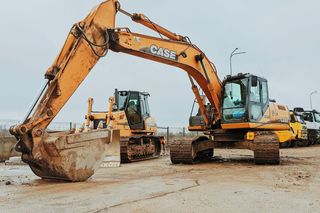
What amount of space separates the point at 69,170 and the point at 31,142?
85 centimetres

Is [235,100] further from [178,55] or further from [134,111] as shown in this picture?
[134,111]

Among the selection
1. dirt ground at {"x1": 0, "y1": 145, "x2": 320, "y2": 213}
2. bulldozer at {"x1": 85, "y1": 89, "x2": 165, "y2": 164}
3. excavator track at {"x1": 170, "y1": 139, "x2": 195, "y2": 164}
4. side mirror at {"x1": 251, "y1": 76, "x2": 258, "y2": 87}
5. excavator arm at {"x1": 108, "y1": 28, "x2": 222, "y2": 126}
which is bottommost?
dirt ground at {"x1": 0, "y1": 145, "x2": 320, "y2": 213}

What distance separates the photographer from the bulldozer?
42.4 feet

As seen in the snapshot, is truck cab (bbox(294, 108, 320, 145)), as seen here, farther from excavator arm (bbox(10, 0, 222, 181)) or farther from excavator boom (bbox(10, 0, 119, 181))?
excavator boom (bbox(10, 0, 119, 181))

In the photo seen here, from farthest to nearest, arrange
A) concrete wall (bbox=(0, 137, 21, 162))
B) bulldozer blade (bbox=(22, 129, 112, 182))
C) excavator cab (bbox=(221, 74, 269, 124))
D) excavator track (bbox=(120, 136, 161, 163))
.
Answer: concrete wall (bbox=(0, 137, 21, 162))
excavator track (bbox=(120, 136, 161, 163))
excavator cab (bbox=(221, 74, 269, 124))
bulldozer blade (bbox=(22, 129, 112, 182))

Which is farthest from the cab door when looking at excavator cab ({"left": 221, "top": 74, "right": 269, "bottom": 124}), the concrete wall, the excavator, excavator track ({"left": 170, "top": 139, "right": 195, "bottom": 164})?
the concrete wall

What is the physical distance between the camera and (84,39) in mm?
7266

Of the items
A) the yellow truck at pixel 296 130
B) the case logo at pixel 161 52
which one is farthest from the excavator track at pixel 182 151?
the yellow truck at pixel 296 130

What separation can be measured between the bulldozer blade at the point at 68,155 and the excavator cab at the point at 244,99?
16.5ft

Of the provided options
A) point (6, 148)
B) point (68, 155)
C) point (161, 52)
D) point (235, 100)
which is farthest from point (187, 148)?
point (6, 148)

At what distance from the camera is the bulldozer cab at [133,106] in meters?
14.4

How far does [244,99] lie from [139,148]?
15.6ft

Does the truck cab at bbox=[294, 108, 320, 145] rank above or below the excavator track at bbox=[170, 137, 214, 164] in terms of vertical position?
above

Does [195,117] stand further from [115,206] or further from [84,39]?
[115,206]
